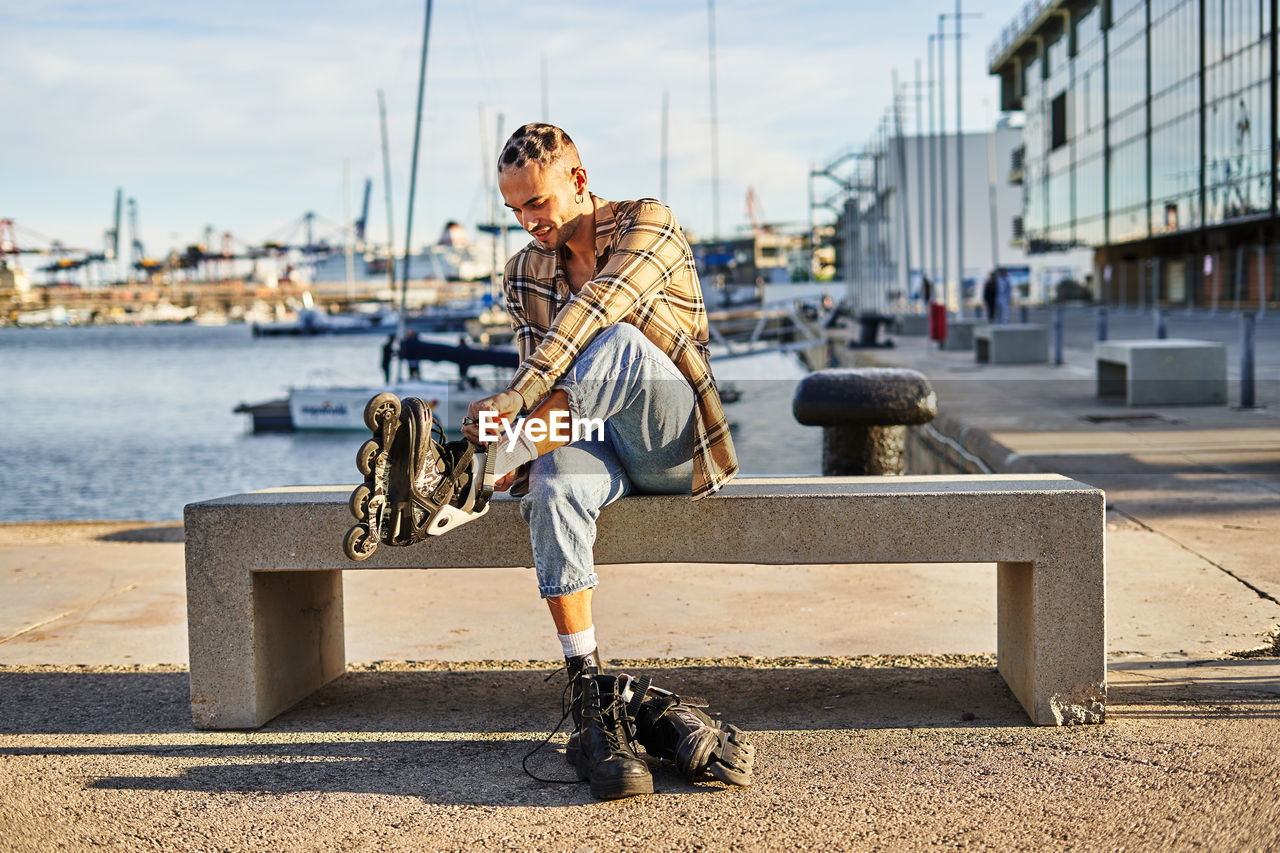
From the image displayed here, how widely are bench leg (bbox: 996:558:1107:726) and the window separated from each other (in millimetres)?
53602

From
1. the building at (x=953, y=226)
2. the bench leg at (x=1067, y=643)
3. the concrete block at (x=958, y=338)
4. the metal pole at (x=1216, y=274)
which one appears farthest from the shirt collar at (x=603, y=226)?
the building at (x=953, y=226)

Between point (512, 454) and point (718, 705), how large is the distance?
3.66 feet

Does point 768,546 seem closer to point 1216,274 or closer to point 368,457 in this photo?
point 368,457

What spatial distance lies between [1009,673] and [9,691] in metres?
3.14

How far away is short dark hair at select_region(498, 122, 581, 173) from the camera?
3.22m

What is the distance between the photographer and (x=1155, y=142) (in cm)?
4094

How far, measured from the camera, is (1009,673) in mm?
3695

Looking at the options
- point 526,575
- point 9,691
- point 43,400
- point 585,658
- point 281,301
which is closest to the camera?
point 585,658

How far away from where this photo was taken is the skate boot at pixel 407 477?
108 inches

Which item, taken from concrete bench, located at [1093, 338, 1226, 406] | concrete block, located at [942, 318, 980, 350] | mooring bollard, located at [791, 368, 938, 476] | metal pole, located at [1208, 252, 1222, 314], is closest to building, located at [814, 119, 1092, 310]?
metal pole, located at [1208, 252, 1222, 314]

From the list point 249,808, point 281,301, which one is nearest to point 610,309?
point 249,808

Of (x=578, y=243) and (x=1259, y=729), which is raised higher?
(x=578, y=243)

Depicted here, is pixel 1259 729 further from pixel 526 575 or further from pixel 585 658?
pixel 526 575

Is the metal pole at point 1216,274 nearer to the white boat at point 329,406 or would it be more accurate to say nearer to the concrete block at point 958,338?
the concrete block at point 958,338
